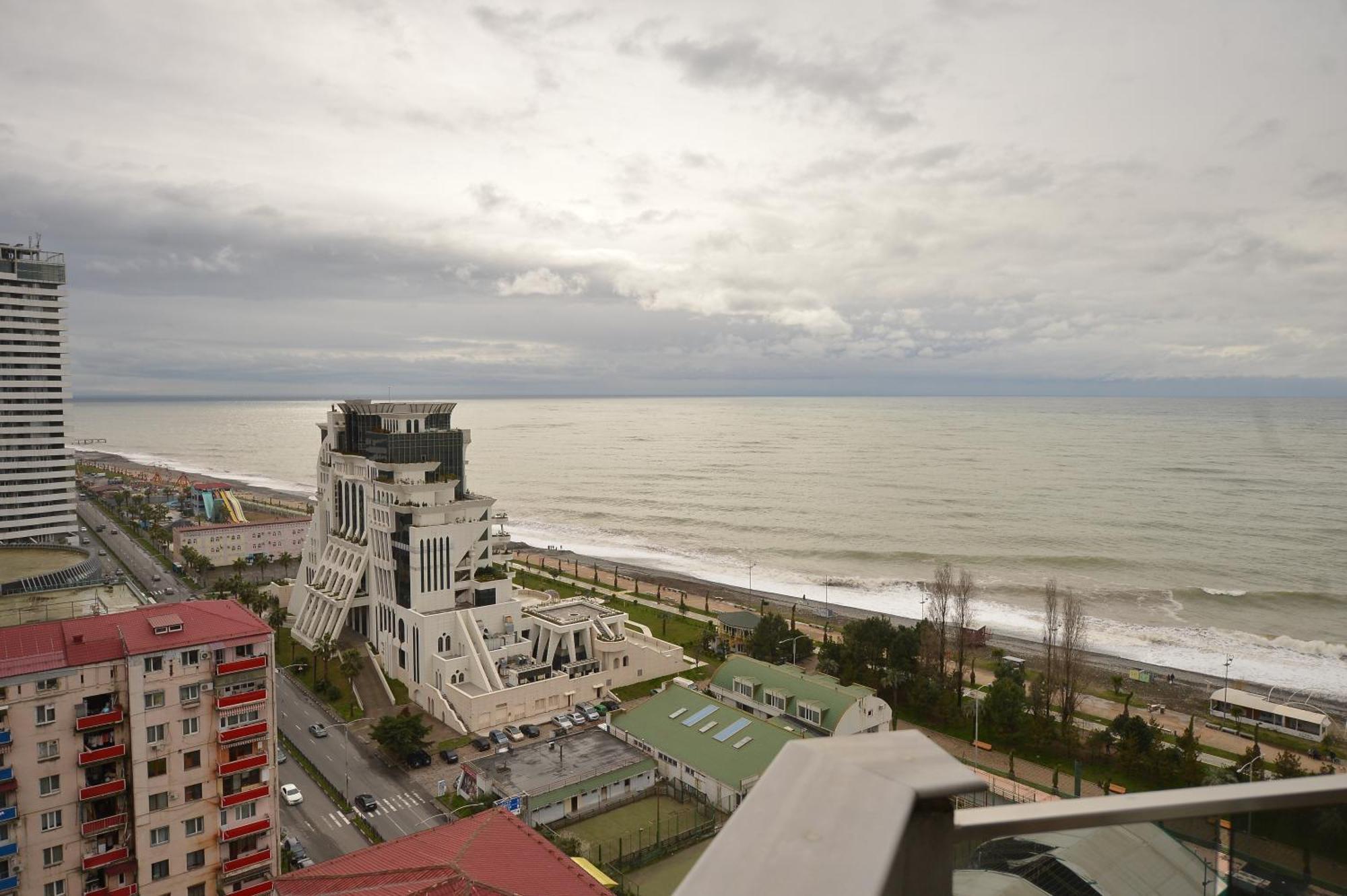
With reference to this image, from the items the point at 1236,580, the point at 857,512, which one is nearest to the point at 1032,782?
the point at 1236,580

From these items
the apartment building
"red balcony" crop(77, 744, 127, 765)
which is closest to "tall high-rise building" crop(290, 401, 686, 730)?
the apartment building

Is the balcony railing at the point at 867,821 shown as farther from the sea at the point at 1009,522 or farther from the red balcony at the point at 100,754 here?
the sea at the point at 1009,522

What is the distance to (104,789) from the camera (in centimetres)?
1488

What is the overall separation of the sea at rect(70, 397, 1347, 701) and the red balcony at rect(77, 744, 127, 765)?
3634 centimetres

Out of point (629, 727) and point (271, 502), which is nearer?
point (629, 727)

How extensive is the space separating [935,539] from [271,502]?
62036 mm

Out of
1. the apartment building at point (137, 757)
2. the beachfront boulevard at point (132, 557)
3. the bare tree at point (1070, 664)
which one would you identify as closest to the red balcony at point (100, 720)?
the apartment building at point (137, 757)

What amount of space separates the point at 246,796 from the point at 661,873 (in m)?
9.53

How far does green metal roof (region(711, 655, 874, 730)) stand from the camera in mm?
26297

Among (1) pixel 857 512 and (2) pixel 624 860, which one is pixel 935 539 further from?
(2) pixel 624 860

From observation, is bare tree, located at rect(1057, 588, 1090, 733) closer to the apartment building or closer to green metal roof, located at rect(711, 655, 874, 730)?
green metal roof, located at rect(711, 655, 874, 730)

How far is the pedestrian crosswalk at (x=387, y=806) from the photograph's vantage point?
21.3m

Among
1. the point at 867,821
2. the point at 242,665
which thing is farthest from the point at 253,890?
the point at 867,821

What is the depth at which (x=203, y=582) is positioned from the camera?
158 feet
